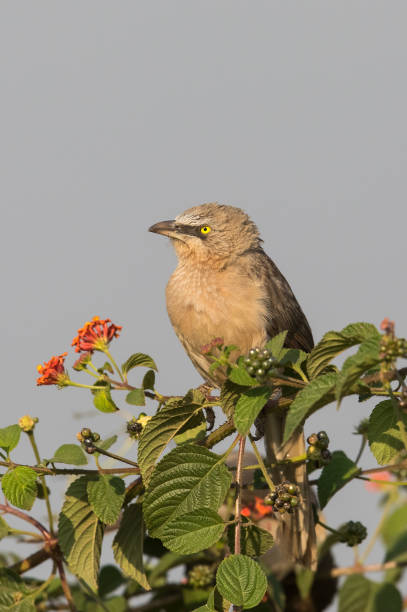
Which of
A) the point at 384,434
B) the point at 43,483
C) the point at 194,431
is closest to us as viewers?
the point at 384,434

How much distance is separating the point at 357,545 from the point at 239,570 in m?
0.94

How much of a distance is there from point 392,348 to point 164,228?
3857 mm

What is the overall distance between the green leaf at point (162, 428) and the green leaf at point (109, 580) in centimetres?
145

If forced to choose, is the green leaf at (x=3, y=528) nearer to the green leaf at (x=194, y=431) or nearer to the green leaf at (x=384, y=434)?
the green leaf at (x=194, y=431)

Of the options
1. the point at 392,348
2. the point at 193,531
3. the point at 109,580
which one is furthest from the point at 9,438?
the point at 392,348

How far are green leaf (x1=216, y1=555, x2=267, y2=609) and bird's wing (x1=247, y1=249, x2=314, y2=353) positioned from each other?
8.91ft

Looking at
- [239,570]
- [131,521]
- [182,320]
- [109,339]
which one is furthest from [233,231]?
[239,570]

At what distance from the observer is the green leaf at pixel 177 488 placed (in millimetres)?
3160

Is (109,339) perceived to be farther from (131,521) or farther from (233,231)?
(233,231)

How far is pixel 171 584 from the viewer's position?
15.6ft

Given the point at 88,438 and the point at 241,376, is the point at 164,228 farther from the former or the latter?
the point at 241,376

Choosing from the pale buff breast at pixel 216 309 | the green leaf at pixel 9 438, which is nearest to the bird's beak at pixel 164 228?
the pale buff breast at pixel 216 309

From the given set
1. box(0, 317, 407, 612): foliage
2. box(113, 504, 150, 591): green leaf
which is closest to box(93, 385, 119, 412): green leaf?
box(0, 317, 407, 612): foliage

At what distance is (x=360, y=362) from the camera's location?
2416 mm
